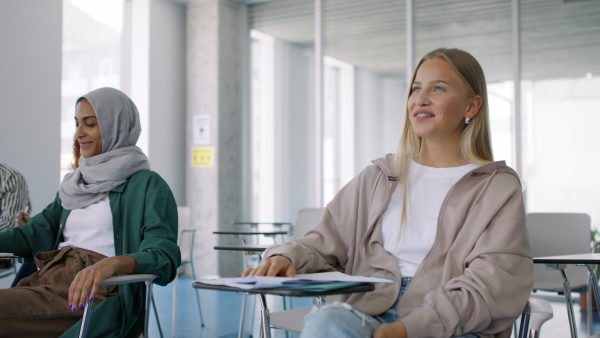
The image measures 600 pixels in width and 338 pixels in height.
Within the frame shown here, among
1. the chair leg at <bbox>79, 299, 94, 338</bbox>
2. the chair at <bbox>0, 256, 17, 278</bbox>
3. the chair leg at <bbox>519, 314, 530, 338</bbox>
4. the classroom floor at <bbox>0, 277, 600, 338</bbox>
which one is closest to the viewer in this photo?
the chair leg at <bbox>519, 314, 530, 338</bbox>

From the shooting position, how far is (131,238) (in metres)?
2.16

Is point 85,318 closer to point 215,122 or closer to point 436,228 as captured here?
point 436,228

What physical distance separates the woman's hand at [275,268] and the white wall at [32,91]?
180 inches

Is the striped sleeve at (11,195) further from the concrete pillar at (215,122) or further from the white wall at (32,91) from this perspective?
the concrete pillar at (215,122)

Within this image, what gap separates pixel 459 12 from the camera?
21.3 ft

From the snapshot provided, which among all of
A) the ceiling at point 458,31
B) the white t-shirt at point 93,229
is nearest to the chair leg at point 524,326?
the white t-shirt at point 93,229

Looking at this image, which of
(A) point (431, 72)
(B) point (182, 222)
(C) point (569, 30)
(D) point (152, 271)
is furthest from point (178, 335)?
(C) point (569, 30)

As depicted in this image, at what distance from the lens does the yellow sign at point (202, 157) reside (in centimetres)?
758

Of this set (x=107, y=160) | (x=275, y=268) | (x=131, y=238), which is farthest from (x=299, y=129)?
(x=275, y=268)

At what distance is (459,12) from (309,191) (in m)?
2.47

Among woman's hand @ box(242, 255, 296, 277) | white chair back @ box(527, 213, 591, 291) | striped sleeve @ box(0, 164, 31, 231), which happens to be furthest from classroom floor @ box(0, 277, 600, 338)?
woman's hand @ box(242, 255, 296, 277)

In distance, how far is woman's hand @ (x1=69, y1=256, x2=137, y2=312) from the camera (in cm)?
174

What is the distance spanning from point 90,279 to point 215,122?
5.83 metres

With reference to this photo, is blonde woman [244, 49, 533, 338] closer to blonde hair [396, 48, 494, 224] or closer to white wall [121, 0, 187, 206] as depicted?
blonde hair [396, 48, 494, 224]
